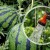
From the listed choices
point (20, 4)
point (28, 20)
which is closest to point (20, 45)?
point (28, 20)

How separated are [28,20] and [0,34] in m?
0.32

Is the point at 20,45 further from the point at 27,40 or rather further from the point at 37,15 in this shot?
the point at 37,15

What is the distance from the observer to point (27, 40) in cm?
167

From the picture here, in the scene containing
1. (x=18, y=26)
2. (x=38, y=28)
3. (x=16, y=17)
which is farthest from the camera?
(x=16, y=17)

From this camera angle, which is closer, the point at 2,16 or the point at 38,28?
the point at 38,28

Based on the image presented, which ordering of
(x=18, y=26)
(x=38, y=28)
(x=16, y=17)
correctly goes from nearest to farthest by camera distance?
1. (x=38, y=28)
2. (x=18, y=26)
3. (x=16, y=17)

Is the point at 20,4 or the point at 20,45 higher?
the point at 20,4

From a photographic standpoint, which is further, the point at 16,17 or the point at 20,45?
the point at 16,17

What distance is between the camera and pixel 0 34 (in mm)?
1896

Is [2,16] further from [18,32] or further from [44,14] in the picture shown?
[44,14]

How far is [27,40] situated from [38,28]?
3.9 inches

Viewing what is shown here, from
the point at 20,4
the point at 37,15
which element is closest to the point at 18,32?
the point at 37,15

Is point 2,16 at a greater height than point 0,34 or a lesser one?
greater

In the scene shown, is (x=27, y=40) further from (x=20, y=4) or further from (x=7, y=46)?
(x=20, y=4)
